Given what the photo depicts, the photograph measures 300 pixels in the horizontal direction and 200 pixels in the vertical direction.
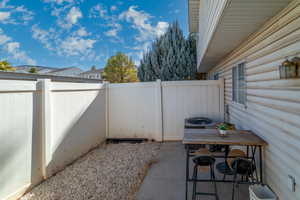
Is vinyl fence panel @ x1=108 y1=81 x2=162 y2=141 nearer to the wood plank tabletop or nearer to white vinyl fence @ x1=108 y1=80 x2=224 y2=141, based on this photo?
white vinyl fence @ x1=108 y1=80 x2=224 y2=141

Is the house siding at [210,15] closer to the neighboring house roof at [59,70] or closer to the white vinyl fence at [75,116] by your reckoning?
the white vinyl fence at [75,116]

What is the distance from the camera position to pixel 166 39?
9.65 metres

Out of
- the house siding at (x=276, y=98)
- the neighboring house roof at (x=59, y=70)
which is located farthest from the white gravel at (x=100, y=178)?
the neighboring house roof at (x=59, y=70)

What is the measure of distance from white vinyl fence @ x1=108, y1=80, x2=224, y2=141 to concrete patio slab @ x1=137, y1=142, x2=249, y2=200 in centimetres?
146

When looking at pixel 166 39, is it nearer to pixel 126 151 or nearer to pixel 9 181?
pixel 126 151

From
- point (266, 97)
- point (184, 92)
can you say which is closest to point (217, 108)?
point (184, 92)

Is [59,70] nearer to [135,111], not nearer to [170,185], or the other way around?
[135,111]

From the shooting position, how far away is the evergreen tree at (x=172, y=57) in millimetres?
9281

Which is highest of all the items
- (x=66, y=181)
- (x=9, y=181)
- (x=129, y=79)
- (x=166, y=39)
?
(x=166, y=39)

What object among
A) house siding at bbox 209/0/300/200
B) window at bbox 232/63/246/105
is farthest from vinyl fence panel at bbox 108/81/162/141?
house siding at bbox 209/0/300/200

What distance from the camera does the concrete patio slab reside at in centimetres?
249

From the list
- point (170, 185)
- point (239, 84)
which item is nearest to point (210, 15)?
point (239, 84)

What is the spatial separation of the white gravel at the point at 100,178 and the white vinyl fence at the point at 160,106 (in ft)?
3.21

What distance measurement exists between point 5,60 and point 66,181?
15560mm
